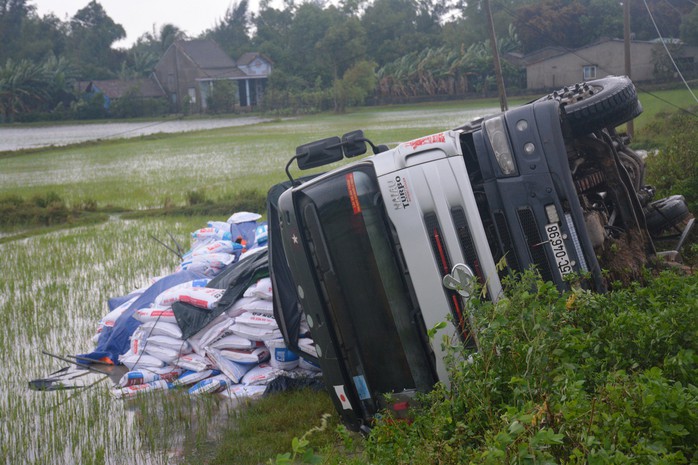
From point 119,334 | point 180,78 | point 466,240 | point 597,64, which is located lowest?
point 119,334

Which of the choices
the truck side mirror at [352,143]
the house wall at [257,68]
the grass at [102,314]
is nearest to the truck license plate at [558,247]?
the truck side mirror at [352,143]

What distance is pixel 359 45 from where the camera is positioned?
64.3m

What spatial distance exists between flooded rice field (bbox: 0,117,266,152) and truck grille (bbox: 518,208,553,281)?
135ft

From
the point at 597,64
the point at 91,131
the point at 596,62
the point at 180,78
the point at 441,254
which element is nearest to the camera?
the point at 441,254

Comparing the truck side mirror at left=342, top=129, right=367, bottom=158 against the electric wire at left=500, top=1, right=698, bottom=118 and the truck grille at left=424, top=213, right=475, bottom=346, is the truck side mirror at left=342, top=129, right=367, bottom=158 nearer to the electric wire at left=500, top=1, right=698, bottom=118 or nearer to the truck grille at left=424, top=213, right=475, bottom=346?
the truck grille at left=424, top=213, right=475, bottom=346

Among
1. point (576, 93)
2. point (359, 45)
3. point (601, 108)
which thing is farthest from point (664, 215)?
point (359, 45)

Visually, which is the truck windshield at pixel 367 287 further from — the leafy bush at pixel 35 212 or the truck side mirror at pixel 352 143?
the leafy bush at pixel 35 212

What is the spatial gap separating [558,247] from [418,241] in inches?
35.6

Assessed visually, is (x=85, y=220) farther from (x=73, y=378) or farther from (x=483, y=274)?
(x=483, y=274)

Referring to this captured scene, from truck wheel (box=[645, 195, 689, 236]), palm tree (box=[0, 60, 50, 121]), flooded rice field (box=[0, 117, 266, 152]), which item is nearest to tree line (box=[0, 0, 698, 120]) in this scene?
palm tree (box=[0, 60, 50, 121])

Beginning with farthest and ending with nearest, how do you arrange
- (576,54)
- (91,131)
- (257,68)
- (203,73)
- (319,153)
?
(203,73)
(257,68)
(91,131)
(576,54)
(319,153)

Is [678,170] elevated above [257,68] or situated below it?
below

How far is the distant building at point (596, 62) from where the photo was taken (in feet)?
104

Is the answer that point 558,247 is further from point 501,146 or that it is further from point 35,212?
point 35,212
